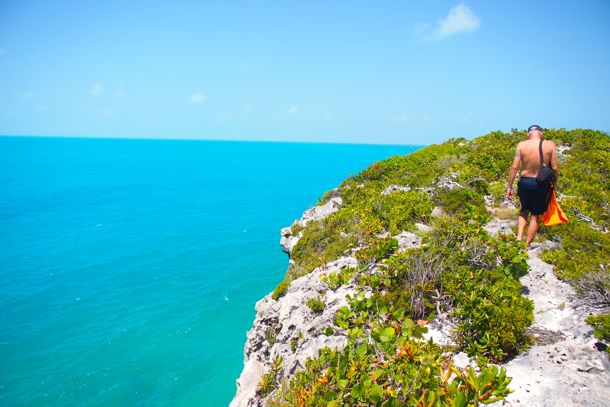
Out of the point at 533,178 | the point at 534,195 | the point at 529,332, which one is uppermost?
the point at 533,178

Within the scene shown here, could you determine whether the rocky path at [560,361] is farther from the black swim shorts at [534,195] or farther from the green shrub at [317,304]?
the green shrub at [317,304]

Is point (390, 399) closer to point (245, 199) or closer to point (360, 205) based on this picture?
point (360, 205)

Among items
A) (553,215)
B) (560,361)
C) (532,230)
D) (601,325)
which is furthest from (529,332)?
(553,215)

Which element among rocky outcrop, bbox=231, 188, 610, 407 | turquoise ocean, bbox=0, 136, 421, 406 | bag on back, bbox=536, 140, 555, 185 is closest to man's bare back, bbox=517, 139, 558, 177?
bag on back, bbox=536, 140, 555, 185

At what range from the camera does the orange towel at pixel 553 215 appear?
30.8ft

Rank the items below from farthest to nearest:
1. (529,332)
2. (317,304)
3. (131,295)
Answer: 1. (131,295)
2. (317,304)
3. (529,332)

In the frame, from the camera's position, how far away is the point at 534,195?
9438 mm

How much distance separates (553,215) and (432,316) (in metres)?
5.07

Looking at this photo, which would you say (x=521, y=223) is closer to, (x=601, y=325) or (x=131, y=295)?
(x=601, y=325)

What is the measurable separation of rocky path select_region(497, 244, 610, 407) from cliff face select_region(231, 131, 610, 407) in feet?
0.07

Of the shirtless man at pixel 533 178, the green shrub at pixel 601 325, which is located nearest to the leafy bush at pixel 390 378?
the green shrub at pixel 601 325

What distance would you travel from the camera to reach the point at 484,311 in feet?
22.8

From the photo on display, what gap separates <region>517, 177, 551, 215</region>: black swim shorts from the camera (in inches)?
366

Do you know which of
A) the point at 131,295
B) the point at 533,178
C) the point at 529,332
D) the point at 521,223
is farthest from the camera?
the point at 131,295
